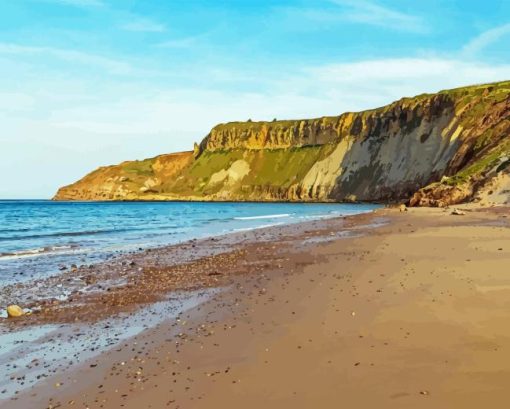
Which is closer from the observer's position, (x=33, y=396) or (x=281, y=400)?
(x=281, y=400)

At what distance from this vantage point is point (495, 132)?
70.9m

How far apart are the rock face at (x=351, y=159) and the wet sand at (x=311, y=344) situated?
147 feet

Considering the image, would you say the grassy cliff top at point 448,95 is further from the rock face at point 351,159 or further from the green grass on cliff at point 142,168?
the green grass on cliff at point 142,168

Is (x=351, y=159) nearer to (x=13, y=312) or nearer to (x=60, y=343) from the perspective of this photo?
(x=13, y=312)

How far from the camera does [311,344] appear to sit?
307 inches

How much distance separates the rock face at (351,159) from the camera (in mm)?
72250

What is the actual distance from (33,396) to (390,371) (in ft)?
14.7

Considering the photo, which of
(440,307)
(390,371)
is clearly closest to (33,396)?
(390,371)

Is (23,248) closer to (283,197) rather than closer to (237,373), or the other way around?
(237,373)

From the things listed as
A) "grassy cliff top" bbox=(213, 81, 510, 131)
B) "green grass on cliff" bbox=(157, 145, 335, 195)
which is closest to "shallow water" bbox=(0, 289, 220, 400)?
"grassy cliff top" bbox=(213, 81, 510, 131)

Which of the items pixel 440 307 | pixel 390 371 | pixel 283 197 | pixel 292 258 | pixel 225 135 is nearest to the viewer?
pixel 390 371

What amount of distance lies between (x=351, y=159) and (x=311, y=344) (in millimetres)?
122598

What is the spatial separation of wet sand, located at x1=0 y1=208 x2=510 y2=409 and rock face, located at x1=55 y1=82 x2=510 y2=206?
44832 millimetres

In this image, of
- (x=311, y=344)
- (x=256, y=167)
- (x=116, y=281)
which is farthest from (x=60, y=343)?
(x=256, y=167)
